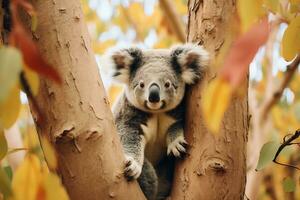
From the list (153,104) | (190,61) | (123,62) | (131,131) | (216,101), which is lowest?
(216,101)

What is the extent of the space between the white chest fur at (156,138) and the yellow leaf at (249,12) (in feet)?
6.30

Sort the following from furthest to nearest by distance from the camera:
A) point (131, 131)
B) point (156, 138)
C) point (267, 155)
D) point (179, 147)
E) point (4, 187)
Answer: point (156, 138) → point (131, 131) → point (179, 147) → point (267, 155) → point (4, 187)

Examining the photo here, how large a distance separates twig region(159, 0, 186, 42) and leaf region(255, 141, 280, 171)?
2764 mm

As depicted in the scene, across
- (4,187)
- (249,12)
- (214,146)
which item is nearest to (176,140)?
(214,146)

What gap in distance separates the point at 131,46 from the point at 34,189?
6.93ft

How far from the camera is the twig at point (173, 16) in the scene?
4.39 meters

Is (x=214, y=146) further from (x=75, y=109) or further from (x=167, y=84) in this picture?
(x=167, y=84)

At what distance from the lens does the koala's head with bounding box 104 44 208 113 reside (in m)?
2.67

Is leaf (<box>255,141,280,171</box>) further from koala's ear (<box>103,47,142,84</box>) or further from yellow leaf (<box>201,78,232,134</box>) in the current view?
koala's ear (<box>103,47,142,84</box>)

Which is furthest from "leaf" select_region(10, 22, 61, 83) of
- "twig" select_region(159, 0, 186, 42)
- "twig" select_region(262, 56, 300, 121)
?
"twig" select_region(159, 0, 186, 42)

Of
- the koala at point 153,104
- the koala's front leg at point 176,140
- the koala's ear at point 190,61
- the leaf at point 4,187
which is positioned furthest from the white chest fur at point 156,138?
Answer: the leaf at point 4,187

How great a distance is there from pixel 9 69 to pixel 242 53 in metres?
0.35

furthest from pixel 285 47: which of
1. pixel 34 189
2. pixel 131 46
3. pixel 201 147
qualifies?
pixel 131 46

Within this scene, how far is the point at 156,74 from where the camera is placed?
9.34ft
